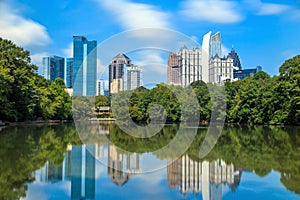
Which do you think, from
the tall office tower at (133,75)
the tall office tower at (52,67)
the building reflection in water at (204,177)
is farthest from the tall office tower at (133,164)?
the tall office tower at (52,67)

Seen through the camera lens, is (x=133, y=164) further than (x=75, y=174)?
Yes

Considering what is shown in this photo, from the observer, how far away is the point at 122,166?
27.3ft

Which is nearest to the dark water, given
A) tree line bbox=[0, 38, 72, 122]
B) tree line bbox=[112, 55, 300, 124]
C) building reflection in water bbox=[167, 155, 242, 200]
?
building reflection in water bbox=[167, 155, 242, 200]

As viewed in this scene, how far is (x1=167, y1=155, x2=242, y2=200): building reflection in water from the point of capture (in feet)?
19.6

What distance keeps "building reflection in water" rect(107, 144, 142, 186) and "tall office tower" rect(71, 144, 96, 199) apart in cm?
38

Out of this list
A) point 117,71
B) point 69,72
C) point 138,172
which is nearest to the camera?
point 138,172

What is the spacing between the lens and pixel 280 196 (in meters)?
5.55

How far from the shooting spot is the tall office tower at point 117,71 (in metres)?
17.2

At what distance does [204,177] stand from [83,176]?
2.16 m

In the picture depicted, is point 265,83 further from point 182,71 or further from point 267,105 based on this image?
point 182,71

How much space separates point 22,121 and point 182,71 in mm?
15348

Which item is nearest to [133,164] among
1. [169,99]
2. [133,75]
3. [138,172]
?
[138,172]

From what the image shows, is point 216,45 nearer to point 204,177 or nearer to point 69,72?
point 69,72

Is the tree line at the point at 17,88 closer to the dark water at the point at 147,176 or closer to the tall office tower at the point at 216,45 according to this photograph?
the dark water at the point at 147,176
